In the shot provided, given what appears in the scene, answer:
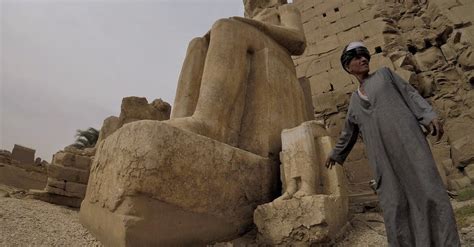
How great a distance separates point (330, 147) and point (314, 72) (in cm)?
440

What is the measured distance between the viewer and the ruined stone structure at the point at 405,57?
15.7ft

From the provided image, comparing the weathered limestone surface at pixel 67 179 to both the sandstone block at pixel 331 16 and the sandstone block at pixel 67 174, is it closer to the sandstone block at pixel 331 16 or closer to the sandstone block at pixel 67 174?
the sandstone block at pixel 67 174

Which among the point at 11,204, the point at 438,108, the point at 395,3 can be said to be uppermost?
the point at 395,3

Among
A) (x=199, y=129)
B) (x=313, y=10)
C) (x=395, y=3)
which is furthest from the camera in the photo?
(x=313, y=10)

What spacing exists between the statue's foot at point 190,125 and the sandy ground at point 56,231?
0.79m

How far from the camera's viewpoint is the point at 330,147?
2.47 meters

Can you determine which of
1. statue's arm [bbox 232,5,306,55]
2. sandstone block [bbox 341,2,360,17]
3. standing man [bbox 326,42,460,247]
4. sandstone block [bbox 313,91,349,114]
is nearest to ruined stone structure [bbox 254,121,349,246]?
standing man [bbox 326,42,460,247]

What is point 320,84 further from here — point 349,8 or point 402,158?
point 402,158

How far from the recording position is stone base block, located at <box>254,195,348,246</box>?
81.0 inches

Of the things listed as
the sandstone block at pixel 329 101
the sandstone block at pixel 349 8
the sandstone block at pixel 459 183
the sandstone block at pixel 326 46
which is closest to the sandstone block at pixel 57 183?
the sandstone block at pixel 329 101

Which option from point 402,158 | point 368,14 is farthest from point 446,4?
point 402,158

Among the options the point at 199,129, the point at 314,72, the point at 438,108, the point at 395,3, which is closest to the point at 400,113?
the point at 199,129

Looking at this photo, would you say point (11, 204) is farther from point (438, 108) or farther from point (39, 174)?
point (438, 108)

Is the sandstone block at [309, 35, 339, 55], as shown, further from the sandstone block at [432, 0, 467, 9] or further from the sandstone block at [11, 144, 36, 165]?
the sandstone block at [11, 144, 36, 165]
